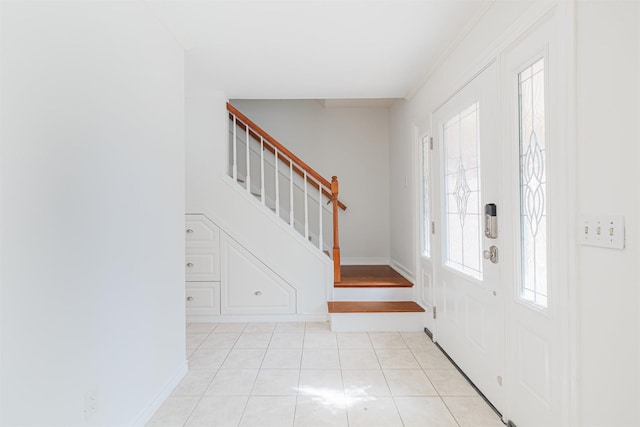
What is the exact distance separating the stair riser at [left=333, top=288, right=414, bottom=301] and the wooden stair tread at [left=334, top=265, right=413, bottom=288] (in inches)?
1.8

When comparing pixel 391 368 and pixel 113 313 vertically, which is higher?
pixel 113 313

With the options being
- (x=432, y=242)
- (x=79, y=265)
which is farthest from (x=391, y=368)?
(x=79, y=265)

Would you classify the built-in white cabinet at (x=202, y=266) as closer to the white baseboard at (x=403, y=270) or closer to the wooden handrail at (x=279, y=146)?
the wooden handrail at (x=279, y=146)

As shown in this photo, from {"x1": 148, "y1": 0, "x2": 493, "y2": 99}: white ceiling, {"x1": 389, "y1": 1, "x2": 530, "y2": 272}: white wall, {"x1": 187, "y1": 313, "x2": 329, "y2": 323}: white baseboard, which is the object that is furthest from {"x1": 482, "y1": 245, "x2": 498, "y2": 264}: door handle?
{"x1": 187, "y1": 313, "x2": 329, "y2": 323}: white baseboard

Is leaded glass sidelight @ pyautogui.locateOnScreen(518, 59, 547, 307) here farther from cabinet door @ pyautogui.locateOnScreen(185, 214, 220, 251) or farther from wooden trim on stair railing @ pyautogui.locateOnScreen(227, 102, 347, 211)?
cabinet door @ pyautogui.locateOnScreen(185, 214, 220, 251)

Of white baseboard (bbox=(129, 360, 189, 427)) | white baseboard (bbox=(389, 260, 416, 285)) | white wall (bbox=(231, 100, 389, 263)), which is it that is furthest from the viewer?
white wall (bbox=(231, 100, 389, 263))

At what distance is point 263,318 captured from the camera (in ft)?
11.5

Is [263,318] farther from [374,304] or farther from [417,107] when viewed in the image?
[417,107]

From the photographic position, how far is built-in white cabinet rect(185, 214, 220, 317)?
3.47 metres

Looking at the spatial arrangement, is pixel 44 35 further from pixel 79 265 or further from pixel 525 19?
pixel 525 19

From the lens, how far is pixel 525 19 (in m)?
1.58

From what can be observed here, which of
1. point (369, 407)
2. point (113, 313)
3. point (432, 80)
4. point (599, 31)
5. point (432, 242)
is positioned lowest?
point (369, 407)

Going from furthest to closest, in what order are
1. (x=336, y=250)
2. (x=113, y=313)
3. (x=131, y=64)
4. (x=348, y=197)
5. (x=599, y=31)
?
1. (x=348, y=197)
2. (x=336, y=250)
3. (x=131, y=64)
4. (x=113, y=313)
5. (x=599, y=31)

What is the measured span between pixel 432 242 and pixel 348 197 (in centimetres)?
196
